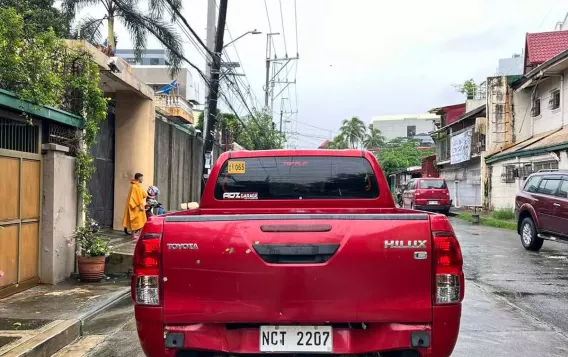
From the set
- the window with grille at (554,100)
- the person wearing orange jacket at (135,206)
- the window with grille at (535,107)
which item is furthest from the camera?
the window with grille at (535,107)

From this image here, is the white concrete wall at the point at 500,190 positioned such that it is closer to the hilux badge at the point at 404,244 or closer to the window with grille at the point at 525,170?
the window with grille at the point at 525,170

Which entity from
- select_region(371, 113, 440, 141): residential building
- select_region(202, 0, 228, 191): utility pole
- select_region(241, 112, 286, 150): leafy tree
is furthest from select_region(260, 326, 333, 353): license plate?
select_region(371, 113, 440, 141): residential building

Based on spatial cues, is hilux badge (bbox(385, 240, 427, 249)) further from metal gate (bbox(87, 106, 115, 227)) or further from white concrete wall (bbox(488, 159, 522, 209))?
white concrete wall (bbox(488, 159, 522, 209))

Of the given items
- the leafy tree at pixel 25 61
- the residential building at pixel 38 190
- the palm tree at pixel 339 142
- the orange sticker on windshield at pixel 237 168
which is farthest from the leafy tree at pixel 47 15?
the palm tree at pixel 339 142

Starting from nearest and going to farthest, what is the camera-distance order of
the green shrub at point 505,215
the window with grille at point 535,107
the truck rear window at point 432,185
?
the green shrub at point 505,215, the window with grille at point 535,107, the truck rear window at point 432,185

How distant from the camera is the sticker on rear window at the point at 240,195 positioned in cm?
477

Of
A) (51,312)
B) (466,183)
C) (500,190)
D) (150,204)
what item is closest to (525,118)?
(500,190)

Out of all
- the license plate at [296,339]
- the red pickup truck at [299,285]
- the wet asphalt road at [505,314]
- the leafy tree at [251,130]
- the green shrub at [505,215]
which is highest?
the leafy tree at [251,130]

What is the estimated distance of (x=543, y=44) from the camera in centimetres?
2478

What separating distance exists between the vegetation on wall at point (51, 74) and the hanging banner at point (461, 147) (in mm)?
25225

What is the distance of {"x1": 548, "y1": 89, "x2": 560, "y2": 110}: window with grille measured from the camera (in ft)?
70.4

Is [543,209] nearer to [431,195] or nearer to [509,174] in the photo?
[509,174]

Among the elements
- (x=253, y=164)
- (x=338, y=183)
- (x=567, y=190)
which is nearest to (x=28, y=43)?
(x=253, y=164)

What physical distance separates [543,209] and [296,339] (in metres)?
9.87
